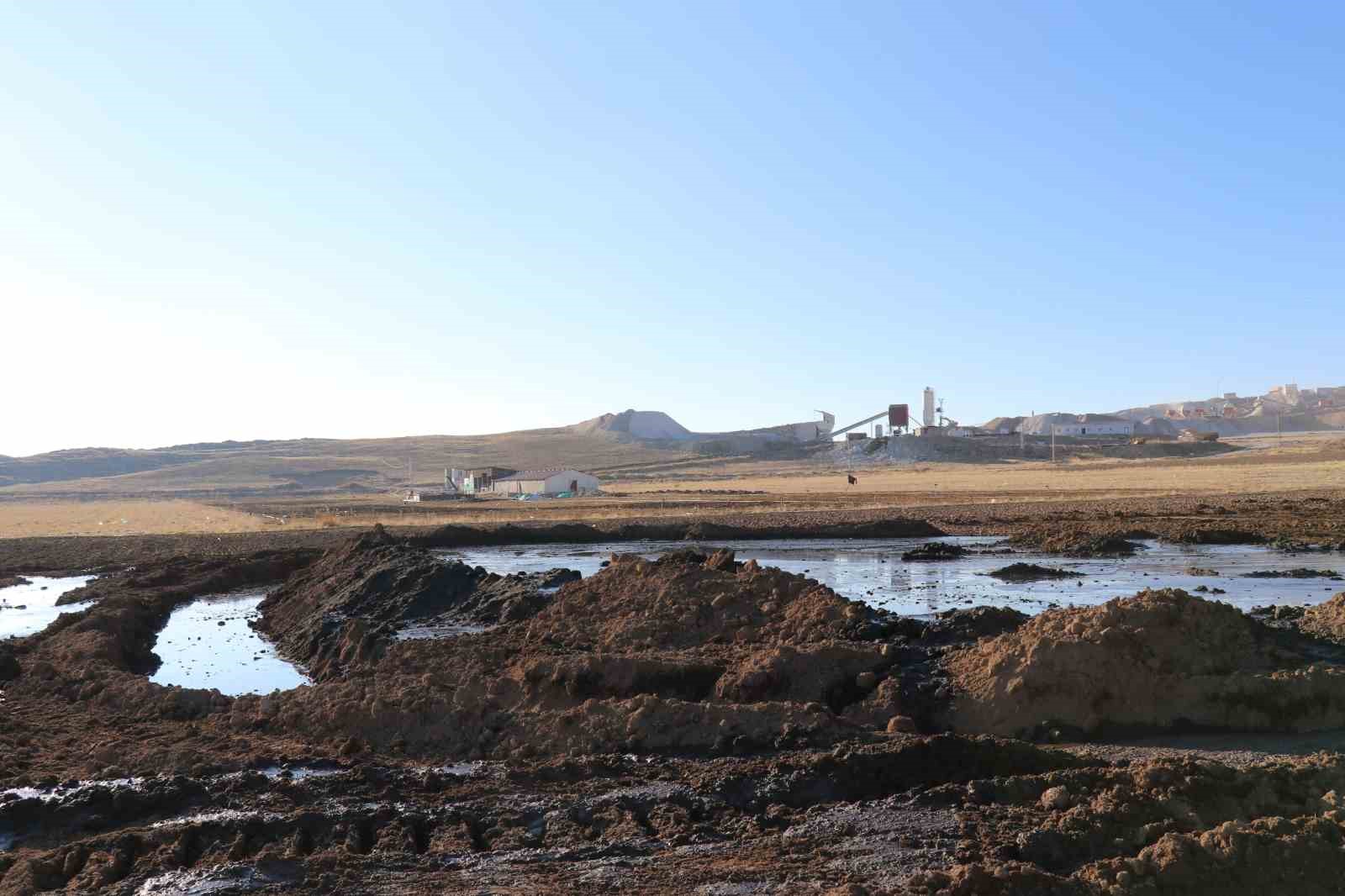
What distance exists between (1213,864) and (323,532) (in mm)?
39685

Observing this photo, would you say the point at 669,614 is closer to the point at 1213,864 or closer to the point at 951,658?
the point at 951,658

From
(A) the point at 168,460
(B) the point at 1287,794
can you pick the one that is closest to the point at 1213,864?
(B) the point at 1287,794

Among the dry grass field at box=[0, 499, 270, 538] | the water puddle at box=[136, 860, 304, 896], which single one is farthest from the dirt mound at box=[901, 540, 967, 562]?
the dry grass field at box=[0, 499, 270, 538]

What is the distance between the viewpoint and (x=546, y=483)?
83.9 meters

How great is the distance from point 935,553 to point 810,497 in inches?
1331

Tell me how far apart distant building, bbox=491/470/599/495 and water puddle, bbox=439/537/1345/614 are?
4755 centimetres

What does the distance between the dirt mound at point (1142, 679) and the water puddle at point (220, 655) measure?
29.5ft

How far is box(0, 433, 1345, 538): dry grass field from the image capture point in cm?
5103

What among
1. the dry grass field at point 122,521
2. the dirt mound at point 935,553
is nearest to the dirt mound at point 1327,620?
the dirt mound at point 935,553

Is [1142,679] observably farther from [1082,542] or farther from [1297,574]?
[1082,542]

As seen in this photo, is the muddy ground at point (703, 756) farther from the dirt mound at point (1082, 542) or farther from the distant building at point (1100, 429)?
the distant building at point (1100, 429)

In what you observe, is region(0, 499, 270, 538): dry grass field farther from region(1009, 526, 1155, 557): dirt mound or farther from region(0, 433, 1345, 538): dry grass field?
region(1009, 526, 1155, 557): dirt mound

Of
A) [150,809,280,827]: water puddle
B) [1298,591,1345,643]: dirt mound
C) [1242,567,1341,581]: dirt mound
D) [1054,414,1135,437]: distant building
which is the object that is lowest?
[1242,567,1341,581]: dirt mound

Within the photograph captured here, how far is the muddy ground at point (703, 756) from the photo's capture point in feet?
21.9
